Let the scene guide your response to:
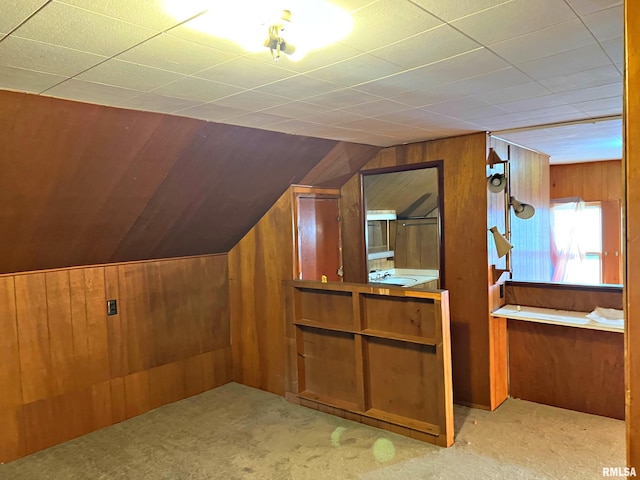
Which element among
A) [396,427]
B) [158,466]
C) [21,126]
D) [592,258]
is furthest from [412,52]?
[592,258]

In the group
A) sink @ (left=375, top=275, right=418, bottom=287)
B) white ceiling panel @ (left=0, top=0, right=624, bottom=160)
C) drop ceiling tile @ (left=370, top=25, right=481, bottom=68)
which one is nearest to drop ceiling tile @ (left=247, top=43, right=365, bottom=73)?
white ceiling panel @ (left=0, top=0, right=624, bottom=160)

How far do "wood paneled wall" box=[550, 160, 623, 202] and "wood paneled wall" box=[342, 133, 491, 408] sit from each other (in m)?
3.32

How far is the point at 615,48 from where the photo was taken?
194cm

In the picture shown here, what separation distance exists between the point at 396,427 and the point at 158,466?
172 cm

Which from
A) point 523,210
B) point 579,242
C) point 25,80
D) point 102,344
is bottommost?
point 102,344

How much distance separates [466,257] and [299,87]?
2.27m

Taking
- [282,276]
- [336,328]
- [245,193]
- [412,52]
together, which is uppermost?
[412,52]

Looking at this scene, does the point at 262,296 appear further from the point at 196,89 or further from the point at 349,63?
the point at 349,63

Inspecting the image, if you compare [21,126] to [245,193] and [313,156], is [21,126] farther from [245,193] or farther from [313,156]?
[313,156]

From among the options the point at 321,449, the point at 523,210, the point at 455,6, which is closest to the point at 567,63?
the point at 455,6

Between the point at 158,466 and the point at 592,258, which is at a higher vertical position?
the point at 592,258

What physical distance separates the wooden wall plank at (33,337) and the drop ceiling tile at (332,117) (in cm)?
230

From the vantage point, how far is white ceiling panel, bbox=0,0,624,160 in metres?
1.52

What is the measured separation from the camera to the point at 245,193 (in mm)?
3891
